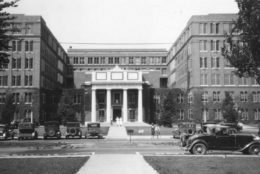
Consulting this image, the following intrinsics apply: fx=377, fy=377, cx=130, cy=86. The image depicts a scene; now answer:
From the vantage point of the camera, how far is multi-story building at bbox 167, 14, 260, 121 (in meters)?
73.8

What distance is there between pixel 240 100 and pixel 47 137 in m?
44.0

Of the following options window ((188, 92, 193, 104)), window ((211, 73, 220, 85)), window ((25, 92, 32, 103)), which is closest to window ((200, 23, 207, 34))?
window ((211, 73, 220, 85))

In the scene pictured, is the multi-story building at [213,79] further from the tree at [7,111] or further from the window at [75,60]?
the window at [75,60]

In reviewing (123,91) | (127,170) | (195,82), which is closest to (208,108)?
(195,82)

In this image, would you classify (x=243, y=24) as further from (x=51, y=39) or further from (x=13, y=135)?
(x=51, y=39)

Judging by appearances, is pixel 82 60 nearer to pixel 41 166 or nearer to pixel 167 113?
pixel 167 113

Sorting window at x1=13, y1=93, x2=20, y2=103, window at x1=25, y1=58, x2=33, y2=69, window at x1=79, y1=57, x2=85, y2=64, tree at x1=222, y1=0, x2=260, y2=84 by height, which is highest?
window at x1=79, y1=57, x2=85, y2=64

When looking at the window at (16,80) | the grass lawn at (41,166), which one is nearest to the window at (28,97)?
the window at (16,80)

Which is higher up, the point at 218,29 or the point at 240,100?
the point at 218,29

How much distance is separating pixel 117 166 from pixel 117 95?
6245 cm

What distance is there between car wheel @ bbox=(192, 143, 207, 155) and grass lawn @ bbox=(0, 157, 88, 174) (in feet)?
25.0

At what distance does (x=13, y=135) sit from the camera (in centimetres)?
4347

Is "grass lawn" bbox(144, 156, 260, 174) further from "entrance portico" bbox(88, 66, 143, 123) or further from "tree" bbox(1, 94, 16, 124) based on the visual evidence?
"entrance portico" bbox(88, 66, 143, 123)

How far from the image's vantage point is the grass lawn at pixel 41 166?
48.9 ft
